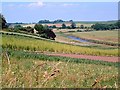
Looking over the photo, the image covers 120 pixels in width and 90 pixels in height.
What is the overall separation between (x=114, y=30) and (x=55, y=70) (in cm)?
9401

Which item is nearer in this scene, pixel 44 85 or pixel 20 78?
pixel 44 85

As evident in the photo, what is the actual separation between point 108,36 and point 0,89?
84.0m

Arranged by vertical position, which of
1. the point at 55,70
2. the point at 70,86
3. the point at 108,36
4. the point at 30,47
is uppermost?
the point at 55,70

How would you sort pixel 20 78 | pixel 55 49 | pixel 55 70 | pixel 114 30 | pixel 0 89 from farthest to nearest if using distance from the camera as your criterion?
pixel 114 30 → pixel 55 49 → pixel 20 78 → pixel 0 89 → pixel 55 70

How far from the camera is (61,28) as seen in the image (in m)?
106

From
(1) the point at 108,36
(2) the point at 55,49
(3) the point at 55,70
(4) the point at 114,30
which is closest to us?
(3) the point at 55,70

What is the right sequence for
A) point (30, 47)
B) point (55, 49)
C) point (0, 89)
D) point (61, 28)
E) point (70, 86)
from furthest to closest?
1. point (61, 28)
2. point (55, 49)
3. point (30, 47)
4. point (70, 86)
5. point (0, 89)

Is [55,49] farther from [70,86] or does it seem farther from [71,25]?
[71,25]

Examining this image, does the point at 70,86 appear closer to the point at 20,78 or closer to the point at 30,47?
the point at 20,78

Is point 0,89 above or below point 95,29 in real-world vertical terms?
above

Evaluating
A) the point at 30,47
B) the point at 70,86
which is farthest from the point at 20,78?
the point at 30,47

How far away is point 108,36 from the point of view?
3465 inches

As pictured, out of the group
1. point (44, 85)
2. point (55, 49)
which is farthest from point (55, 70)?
point (55, 49)

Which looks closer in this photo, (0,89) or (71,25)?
(0,89)
